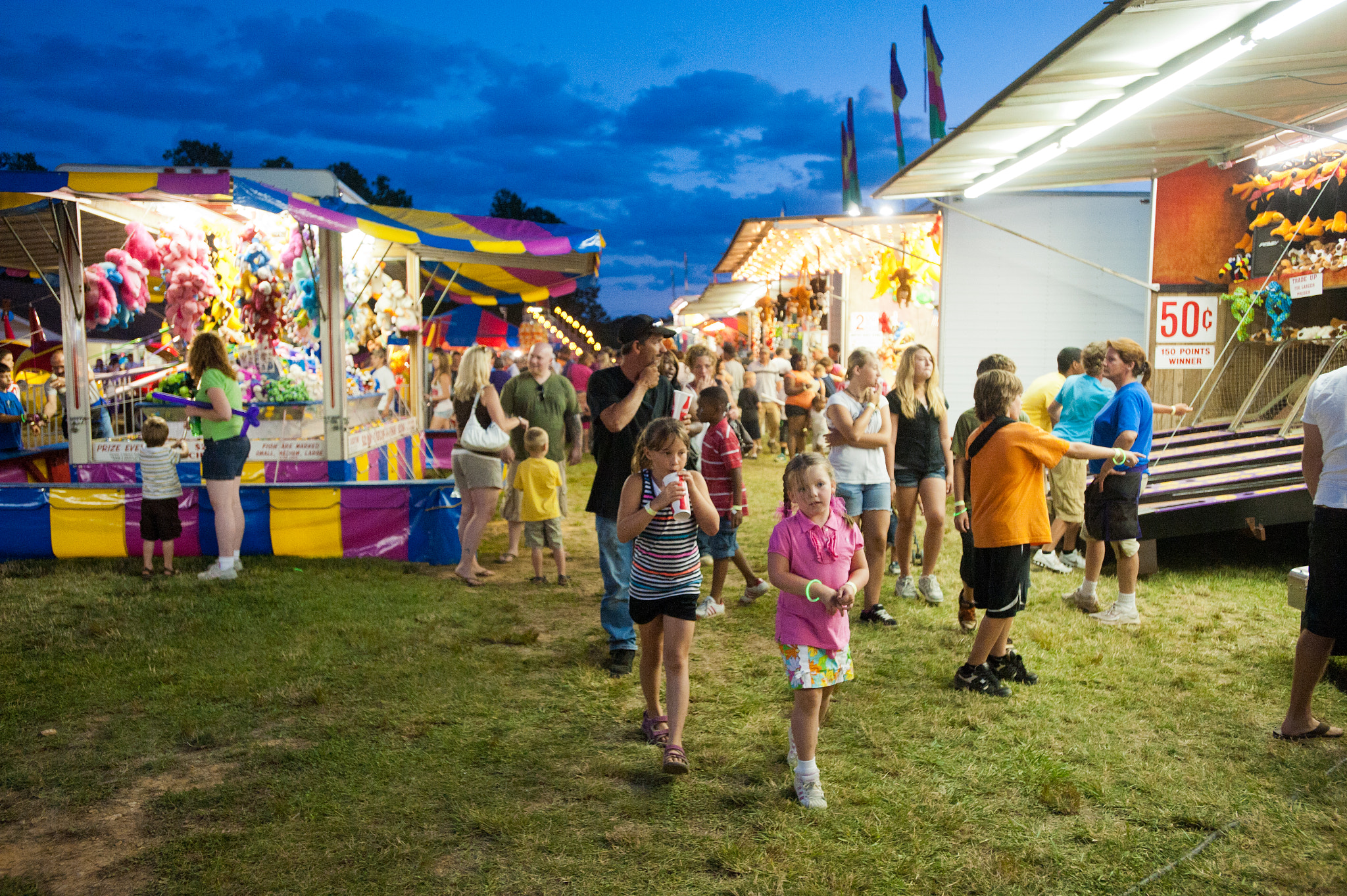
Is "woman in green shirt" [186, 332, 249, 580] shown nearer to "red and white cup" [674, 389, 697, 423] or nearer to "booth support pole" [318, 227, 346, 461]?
"booth support pole" [318, 227, 346, 461]

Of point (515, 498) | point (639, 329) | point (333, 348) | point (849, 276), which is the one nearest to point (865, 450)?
point (639, 329)

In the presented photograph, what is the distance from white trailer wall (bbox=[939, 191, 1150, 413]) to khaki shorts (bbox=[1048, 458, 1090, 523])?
3487mm

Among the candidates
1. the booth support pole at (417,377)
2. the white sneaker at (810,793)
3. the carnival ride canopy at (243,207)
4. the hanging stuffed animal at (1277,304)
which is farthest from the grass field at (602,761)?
the booth support pole at (417,377)

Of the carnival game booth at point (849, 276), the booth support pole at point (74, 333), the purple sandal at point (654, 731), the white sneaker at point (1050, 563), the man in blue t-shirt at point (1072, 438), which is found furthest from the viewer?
the carnival game booth at point (849, 276)

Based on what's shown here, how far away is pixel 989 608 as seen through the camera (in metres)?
4.07

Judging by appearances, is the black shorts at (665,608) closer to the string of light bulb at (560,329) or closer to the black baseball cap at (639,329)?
the black baseball cap at (639,329)

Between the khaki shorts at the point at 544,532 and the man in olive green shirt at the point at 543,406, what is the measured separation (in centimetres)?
20

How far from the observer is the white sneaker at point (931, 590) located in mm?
5699

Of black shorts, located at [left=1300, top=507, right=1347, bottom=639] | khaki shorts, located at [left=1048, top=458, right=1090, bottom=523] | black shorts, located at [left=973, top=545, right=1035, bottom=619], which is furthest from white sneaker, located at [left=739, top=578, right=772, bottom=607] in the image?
black shorts, located at [left=1300, top=507, right=1347, bottom=639]

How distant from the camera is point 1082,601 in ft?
18.0

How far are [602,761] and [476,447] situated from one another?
310 centimetres

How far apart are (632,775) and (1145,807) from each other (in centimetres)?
183

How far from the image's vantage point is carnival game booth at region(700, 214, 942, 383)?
1109cm

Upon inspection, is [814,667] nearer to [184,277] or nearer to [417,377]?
[184,277]
